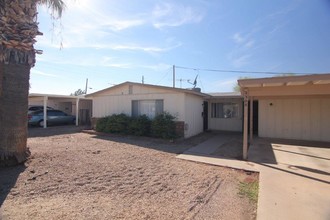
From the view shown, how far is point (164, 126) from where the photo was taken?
34.1 feet

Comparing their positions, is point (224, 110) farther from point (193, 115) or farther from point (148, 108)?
point (148, 108)

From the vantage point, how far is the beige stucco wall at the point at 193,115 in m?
11.1

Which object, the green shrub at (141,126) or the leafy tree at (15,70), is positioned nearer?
the leafy tree at (15,70)

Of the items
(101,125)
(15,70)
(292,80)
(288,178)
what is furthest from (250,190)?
(101,125)

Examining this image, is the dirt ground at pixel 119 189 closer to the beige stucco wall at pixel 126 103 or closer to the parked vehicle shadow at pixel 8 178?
the parked vehicle shadow at pixel 8 178

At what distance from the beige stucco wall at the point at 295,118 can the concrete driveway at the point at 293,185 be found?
3.59 meters

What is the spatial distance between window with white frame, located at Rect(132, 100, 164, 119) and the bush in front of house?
1.60 ft

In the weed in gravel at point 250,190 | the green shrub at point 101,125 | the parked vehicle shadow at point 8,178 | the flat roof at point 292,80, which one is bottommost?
the weed in gravel at point 250,190

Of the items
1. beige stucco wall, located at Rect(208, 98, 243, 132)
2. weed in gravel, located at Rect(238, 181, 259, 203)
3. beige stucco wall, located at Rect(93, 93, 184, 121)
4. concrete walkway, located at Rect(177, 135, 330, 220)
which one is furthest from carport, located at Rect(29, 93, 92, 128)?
weed in gravel, located at Rect(238, 181, 259, 203)

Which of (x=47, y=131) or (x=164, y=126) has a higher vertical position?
(x=164, y=126)

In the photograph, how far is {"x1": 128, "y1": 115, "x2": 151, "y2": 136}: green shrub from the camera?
11.1 metres

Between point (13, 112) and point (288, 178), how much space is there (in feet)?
21.9

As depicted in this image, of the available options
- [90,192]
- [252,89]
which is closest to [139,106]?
[252,89]

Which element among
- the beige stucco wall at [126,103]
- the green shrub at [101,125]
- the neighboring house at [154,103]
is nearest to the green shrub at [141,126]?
the neighboring house at [154,103]
